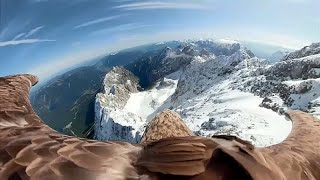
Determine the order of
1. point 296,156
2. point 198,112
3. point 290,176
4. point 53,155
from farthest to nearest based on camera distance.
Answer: point 198,112, point 296,156, point 290,176, point 53,155

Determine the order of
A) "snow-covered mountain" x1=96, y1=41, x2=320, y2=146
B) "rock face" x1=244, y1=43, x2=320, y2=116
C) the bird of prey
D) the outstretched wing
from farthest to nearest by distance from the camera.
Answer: "rock face" x1=244, y1=43, x2=320, y2=116 → "snow-covered mountain" x1=96, y1=41, x2=320, y2=146 → the outstretched wing → the bird of prey

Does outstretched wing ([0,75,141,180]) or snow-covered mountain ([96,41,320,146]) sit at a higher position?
outstretched wing ([0,75,141,180])

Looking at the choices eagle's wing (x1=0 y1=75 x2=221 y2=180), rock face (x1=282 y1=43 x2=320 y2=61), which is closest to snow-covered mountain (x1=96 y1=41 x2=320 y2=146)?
rock face (x1=282 y1=43 x2=320 y2=61)

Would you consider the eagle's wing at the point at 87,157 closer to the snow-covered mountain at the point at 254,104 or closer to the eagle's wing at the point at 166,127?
the eagle's wing at the point at 166,127

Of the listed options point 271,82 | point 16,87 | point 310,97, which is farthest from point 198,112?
point 16,87

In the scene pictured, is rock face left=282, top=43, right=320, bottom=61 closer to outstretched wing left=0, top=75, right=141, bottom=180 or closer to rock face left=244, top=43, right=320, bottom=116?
rock face left=244, top=43, right=320, bottom=116

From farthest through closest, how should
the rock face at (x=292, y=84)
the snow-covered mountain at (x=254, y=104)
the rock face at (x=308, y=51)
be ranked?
the rock face at (x=308, y=51)
the rock face at (x=292, y=84)
the snow-covered mountain at (x=254, y=104)

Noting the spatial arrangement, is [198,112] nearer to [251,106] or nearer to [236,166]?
[251,106]

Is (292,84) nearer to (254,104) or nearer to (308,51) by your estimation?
(254,104)

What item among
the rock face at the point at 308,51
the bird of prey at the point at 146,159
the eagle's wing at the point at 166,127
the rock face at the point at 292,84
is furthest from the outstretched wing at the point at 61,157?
the rock face at the point at 308,51
